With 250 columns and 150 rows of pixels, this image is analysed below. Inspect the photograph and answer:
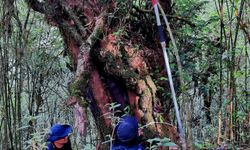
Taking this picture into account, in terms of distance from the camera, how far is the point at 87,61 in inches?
146

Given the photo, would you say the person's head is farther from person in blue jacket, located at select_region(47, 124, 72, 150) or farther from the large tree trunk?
the large tree trunk

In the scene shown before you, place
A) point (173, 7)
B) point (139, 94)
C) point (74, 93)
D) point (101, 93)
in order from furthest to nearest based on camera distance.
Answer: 1. point (173, 7)
2. point (101, 93)
3. point (139, 94)
4. point (74, 93)

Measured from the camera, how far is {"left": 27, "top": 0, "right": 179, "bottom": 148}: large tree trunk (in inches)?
148

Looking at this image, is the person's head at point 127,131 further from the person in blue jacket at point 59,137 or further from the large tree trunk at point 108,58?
the large tree trunk at point 108,58

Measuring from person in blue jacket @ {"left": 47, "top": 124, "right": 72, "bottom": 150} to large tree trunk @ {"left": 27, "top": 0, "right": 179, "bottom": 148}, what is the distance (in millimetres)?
547

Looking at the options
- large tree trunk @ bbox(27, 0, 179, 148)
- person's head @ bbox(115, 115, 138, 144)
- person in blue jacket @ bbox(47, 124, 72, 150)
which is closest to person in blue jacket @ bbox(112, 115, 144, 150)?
person's head @ bbox(115, 115, 138, 144)

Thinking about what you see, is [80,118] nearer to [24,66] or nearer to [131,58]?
[131,58]

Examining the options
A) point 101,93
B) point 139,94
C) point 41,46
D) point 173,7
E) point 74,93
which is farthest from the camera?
point 41,46

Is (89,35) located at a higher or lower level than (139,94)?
higher

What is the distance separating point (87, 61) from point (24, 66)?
3925mm

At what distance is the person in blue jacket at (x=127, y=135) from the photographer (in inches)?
109

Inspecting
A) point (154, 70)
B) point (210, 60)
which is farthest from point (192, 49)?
point (154, 70)

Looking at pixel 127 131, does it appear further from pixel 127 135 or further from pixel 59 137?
pixel 59 137

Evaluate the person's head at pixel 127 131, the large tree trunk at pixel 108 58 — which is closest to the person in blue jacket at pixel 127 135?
the person's head at pixel 127 131
